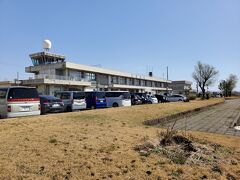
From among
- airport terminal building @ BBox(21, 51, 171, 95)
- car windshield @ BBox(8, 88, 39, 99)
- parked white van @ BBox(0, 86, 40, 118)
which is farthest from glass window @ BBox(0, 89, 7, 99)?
airport terminal building @ BBox(21, 51, 171, 95)

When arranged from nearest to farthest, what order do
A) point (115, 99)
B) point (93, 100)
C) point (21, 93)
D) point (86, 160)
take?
1. point (86, 160)
2. point (21, 93)
3. point (93, 100)
4. point (115, 99)

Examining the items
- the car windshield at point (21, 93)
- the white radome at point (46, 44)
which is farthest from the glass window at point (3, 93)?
the white radome at point (46, 44)

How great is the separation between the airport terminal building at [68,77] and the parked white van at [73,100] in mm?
24701

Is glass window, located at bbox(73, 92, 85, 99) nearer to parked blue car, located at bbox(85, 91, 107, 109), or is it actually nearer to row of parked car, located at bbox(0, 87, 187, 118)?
row of parked car, located at bbox(0, 87, 187, 118)

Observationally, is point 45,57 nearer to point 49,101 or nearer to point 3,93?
point 49,101

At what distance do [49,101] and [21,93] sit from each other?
4.79m

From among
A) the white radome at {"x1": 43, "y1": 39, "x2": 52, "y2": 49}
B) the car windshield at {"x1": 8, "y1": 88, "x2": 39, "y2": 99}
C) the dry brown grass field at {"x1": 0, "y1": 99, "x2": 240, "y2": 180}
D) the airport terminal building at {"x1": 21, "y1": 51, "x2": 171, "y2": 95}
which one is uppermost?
the white radome at {"x1": 43, "y1": 39, "x2": 52, "y2": 49}

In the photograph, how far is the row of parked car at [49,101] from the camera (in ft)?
42.1

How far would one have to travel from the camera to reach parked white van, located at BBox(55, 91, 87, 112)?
2070 centimetres

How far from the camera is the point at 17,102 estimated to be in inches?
510

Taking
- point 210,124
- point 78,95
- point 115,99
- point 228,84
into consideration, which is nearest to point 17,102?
point 78,95

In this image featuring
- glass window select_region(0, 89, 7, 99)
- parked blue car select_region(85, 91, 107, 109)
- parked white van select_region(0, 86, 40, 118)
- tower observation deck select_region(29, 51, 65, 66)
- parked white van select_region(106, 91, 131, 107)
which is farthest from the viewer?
tower observation deck select_region(29, 51, 65, 66)

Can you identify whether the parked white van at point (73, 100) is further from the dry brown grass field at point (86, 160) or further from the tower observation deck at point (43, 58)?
the tower observation deck at point (43, 58)

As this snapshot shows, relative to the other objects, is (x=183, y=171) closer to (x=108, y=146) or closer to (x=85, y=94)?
(x=108, y=146)
